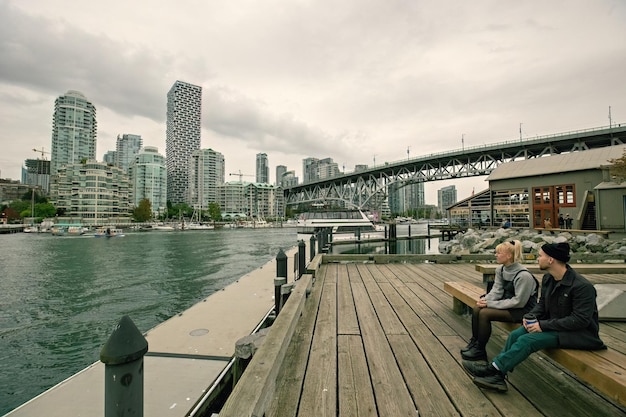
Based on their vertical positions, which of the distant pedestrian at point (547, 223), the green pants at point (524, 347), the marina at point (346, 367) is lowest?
the marina at point (346, 367)

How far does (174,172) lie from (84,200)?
10820 cm

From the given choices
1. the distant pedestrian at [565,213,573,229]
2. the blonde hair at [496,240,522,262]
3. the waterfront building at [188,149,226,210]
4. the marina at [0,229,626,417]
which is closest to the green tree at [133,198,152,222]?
the waterfront building at [188,149,226,210]

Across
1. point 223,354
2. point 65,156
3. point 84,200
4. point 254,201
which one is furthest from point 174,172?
point 223,354

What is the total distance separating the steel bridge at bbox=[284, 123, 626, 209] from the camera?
4541 centimetres

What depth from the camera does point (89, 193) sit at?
305ft

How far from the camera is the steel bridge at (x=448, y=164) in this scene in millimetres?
45406

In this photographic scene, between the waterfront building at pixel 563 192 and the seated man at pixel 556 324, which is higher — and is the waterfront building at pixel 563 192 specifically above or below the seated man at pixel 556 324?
above

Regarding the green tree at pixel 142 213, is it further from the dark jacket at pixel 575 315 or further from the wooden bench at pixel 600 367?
the wooden bench at pixel 600 367

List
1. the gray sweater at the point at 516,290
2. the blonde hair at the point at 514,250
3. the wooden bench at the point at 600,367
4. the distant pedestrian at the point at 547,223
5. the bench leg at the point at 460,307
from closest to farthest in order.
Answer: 1. the wooden bench at the point at 600,367
2. the gray sweater at the point at 516,290
3. the blonde hair at the point at 514,250
4. the bench leg at the point at 460,307
5. the distant pedestrian at the point at 547,223

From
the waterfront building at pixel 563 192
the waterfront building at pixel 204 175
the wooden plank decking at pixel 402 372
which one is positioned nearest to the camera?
the wooden plank decking at pixel 402 372

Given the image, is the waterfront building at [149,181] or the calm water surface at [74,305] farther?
the waterfront building at [149,181]

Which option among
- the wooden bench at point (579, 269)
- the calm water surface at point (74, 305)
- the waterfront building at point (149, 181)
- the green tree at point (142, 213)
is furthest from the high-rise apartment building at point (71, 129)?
the wooden bench at point (579, 269)

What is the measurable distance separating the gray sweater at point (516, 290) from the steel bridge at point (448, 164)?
5607 centimetres

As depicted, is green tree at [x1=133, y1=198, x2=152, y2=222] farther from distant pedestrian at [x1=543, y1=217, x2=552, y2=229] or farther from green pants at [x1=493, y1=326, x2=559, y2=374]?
green pants at [x1=493, y1=326, x2=559, y2=374]
